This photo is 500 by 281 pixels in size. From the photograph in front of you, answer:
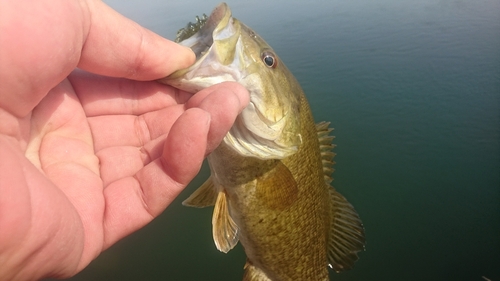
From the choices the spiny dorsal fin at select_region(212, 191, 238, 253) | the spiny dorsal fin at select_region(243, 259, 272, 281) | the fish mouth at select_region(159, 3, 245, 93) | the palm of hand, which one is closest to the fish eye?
the fish mouth at select_region(159, 3, 245, 93)

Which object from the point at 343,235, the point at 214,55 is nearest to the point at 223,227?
the point at 343,235

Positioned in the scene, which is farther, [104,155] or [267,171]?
[267,171]

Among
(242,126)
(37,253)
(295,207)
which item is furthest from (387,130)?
(37,253)

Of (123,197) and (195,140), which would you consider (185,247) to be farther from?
(195,140)

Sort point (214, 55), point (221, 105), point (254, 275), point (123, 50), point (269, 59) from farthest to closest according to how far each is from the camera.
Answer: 1. point (254, 275)
2. point (269, 59)
3. point (123, 50)
4. point (214, 55)
5. point (221, 105)

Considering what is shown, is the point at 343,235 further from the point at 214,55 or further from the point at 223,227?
the point at 214,55

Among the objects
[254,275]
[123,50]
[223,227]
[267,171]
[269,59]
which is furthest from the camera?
[254,275]
